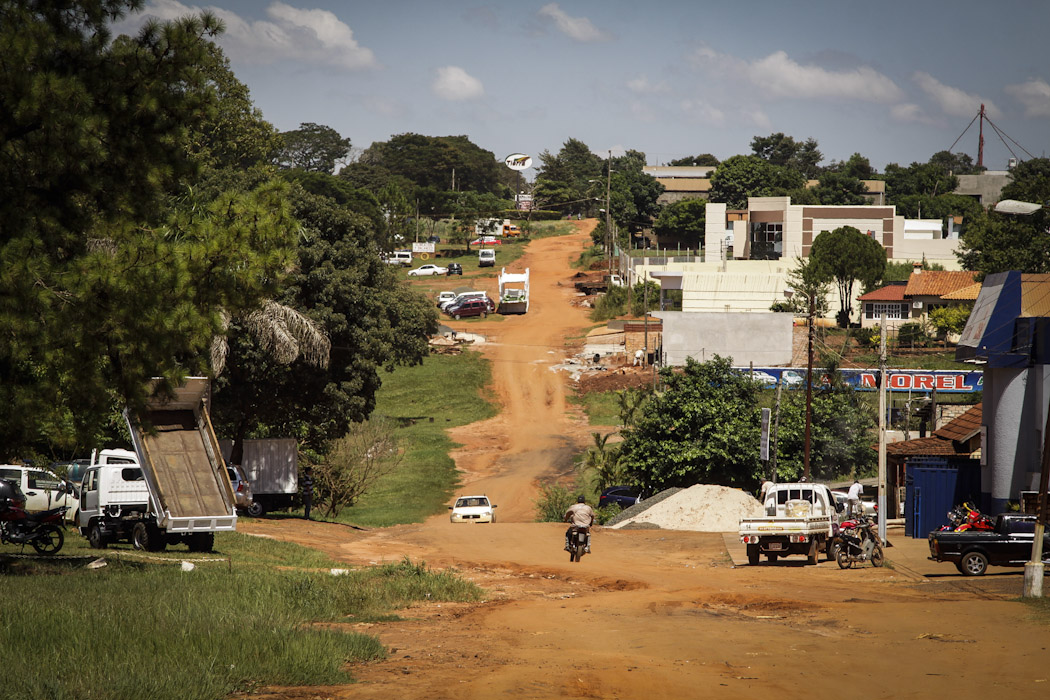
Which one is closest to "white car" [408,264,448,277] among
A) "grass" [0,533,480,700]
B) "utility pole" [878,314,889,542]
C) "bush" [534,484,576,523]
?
"bush" [534,484,576,523]

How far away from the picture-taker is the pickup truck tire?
21.2 meters

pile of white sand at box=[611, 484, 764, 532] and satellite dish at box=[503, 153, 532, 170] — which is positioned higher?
satellite dish at box=[503, 153, 532, 170]

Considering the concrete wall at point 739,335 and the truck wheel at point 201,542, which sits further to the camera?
the concrete wall at point 739,335

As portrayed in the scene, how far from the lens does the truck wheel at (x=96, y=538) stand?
21.7m

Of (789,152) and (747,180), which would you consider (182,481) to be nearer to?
(747,180)

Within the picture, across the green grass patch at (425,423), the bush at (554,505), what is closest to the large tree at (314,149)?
the green grass patch at (425,423)

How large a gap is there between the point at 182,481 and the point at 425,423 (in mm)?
33148

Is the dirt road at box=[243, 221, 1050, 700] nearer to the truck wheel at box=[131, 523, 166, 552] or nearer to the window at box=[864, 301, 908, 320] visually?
the truck wheel at box=[131, 523, 166, 552]

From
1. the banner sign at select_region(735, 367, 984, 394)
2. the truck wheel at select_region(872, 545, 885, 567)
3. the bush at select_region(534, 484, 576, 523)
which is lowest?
the bush at select_region(534, 484, 576, 523)

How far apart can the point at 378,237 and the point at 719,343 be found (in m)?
43.0

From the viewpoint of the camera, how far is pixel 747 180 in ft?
353

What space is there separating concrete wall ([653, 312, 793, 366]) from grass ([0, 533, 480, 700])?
38497 mm

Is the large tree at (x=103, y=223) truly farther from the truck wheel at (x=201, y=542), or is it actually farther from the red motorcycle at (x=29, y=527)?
the truck wheel at (x=201, y=542)

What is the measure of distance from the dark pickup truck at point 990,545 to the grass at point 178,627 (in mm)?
10341
